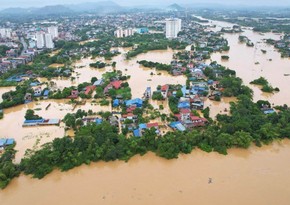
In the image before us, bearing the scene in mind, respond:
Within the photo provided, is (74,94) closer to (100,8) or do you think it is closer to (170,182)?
(170,182)

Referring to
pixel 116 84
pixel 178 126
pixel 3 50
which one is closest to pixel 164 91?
pixel 116 84

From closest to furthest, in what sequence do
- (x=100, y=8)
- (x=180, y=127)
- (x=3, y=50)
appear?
1. (x=180, y=127)
2. (x=3, y=50)
3. (x=100, y=8)

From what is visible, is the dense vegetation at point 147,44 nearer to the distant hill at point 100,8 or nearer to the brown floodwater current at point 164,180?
the brown floodwater current at point 164,180

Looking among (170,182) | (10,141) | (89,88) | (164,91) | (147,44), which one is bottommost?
(170,182)

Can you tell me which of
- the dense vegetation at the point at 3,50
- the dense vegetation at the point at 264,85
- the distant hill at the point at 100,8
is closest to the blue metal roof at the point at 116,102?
the dense vegetation at the point at 264,85

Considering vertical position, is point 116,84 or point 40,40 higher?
point 40,40

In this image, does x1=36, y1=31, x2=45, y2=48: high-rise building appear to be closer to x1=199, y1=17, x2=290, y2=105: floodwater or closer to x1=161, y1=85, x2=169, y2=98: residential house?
x1=199, y1=17, x2=290, y2=105: floodwater

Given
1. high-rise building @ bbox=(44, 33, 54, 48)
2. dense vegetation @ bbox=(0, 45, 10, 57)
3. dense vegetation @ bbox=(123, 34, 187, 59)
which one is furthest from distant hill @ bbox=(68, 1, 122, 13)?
dense vegetation @ bbox=(0, 45, 10, 57)

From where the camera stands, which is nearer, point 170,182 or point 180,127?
point 170,182

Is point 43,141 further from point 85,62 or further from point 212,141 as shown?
point 85,62
